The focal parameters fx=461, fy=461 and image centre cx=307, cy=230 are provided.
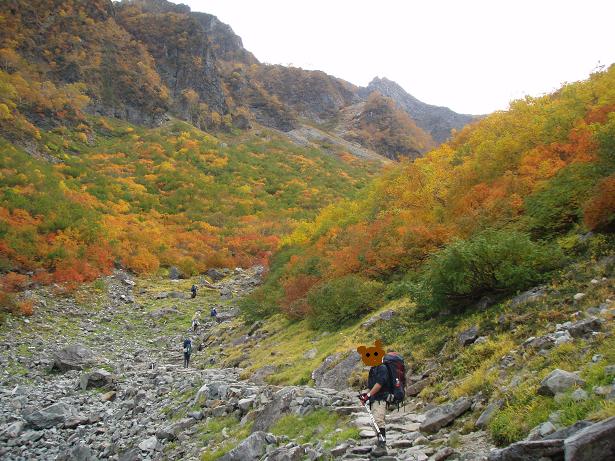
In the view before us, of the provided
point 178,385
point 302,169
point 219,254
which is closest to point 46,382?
point 178,385

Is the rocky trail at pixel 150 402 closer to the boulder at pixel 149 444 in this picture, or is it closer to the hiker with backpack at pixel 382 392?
the boulder at pixel 149 444

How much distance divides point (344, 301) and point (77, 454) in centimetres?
937

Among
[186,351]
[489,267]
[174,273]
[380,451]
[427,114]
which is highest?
[427,114]

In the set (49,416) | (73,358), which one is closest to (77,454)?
(49,416)

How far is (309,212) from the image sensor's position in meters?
50.2

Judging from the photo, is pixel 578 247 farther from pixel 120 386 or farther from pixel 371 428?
pixel 120 386

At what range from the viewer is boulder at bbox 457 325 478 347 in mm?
9578

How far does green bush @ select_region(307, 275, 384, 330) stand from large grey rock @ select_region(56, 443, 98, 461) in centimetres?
831

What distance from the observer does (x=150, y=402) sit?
1380 cm

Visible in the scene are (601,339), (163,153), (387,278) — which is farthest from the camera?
(163,153)

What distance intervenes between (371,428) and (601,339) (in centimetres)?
362

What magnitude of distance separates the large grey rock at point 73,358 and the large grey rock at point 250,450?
11.8 metres

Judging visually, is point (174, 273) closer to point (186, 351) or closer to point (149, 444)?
point (186, 351)

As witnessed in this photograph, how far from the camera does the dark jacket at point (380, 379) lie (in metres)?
6.29
